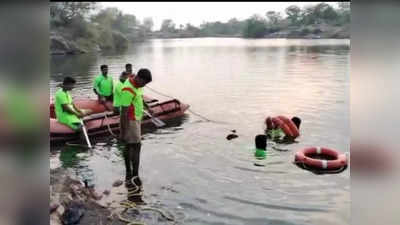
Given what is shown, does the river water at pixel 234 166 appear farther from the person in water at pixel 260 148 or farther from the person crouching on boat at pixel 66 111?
the person crouching on boat at pixel 66 111

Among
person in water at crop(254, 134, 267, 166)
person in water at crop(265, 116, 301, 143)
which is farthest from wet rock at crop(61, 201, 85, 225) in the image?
person in water at crop(265, 116, 301, 143)

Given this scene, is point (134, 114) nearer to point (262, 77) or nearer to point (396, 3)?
point (396, 3)

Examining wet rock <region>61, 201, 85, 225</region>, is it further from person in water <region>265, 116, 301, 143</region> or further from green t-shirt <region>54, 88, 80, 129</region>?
person in water <region>265, 116, 301, 143</region>

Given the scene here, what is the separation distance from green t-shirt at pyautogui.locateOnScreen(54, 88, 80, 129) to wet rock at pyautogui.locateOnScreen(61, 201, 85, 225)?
14.4 feet

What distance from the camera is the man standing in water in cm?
652

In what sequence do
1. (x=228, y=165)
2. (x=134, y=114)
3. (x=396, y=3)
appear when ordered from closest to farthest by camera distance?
(x=396, y=3), (x=134, y=114), (x=228, y=165)

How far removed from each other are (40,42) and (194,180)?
628 cm

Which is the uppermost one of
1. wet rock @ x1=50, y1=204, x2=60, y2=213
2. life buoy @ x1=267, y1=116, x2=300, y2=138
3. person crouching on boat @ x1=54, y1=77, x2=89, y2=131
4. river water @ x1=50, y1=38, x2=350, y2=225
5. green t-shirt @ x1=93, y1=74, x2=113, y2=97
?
green t-shirt @ x1=93, y1=74, x2=113, y2=97

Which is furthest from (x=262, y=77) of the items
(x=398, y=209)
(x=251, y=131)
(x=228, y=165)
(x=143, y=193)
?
(x=398, y=209)

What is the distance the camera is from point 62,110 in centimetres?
992

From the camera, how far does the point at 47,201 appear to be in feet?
6.39

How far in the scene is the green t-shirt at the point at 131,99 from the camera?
21.6 feet

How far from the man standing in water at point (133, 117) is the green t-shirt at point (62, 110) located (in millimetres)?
3111

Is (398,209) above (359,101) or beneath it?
beneath
